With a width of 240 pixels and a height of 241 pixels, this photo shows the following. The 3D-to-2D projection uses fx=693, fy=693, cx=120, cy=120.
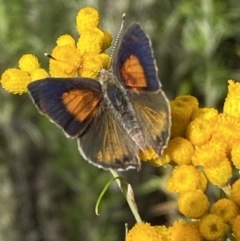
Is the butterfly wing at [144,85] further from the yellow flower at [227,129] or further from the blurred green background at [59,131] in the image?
the blurred green background at [59,131]

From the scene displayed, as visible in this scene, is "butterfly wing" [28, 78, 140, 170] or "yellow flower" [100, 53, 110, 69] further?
"yellow flower" [100, 53, 110, 69]

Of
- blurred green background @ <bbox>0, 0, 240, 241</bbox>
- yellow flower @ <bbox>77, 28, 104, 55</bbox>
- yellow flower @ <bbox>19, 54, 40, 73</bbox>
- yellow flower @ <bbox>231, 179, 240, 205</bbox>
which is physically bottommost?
blurred green background @ <bbox>0, 0, 240, 241</bbox>

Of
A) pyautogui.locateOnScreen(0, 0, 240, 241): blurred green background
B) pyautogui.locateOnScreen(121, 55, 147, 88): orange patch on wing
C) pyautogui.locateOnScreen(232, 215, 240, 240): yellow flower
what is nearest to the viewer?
pyautogui.locateOnScreen(232, 215, 240, 240): yellow flower

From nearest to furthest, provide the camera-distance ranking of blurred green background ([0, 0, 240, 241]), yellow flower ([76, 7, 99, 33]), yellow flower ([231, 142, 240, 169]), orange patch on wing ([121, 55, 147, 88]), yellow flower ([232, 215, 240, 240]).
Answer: yellow flower ([232, 215, 240, 240])
yellow flower ([231, 142, 240, 169])
orange patch on wing ([121, 55, 147, 88])
yellow flower ([76, 7, 99, 33])
blurred green background ([0, 0, 240, 241])

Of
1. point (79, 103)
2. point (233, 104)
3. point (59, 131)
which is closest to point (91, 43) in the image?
point (79, 103)

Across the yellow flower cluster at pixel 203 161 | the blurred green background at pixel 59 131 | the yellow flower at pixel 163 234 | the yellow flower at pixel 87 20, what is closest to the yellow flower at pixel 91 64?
the yellow flower at pixel 87 20

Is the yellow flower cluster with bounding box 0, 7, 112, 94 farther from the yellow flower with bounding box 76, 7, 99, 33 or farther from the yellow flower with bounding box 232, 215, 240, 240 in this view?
the yellow flower with bounding box 232, 215, 240, 240

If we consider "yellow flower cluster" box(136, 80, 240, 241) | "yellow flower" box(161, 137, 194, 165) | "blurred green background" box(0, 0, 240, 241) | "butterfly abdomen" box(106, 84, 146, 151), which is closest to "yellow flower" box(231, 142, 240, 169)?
"yellow flower cluster" box(136, 80, 240, 241)
